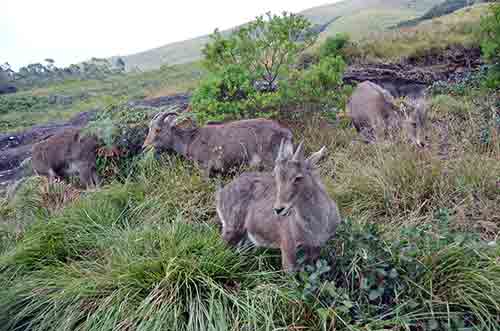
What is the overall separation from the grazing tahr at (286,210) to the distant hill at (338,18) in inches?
2945

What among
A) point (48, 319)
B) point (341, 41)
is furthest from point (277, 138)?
point (341, 41)

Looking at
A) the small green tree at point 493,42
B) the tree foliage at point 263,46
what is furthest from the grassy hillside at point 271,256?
the tree foliage at point 263,46

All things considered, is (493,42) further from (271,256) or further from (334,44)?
(334,44)

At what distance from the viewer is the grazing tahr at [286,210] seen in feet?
12.2

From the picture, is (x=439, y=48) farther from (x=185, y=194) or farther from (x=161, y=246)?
(x=161, y=246)

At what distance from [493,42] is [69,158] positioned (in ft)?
28.2

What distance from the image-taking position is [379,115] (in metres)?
9.08

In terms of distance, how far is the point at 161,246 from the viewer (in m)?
4.64

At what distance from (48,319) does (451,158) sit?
18.2 ft

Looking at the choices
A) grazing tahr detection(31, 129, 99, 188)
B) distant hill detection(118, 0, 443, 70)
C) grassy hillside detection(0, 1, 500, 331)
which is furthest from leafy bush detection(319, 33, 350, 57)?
distant hill detection(118, 0, 443, 70)

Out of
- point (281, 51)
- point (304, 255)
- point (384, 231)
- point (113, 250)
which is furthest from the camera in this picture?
point (281, 51)

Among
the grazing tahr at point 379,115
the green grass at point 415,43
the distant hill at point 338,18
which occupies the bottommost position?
the distant hill at point 338,18

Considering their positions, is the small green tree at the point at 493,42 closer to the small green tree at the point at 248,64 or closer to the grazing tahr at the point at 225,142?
the small green tree at the point at 248,64

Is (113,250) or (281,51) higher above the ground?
(281,51)
